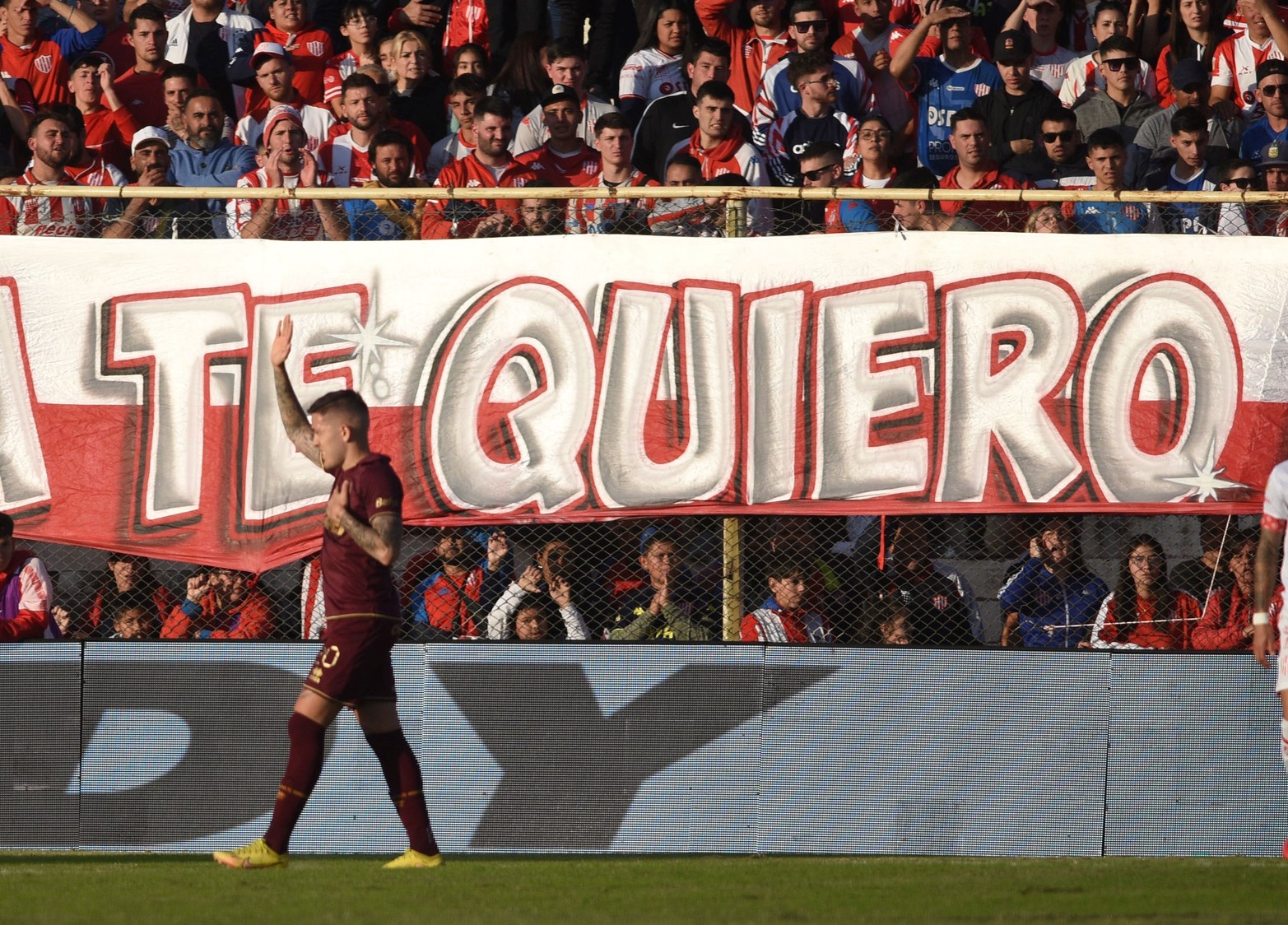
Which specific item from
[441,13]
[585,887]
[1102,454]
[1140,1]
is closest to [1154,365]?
[1102,454]

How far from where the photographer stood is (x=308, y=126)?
12.2 metres

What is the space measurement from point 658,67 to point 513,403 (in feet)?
16.6

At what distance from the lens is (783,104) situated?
1229 cm

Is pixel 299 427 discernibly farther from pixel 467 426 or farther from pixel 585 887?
pixel 585 887

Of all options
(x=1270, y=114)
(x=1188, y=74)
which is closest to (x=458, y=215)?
(x=1270, y=114)

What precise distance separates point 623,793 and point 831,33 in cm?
735

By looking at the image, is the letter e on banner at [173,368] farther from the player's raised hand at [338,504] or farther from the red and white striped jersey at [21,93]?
the red and white striped jersey at [21,93]

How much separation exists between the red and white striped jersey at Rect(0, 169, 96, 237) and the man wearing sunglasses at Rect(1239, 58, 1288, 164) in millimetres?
7412

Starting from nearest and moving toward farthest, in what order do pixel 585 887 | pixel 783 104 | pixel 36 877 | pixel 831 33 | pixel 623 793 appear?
pixel 585 887
pixel 36 877
pixel 623 793
pixel 783 104
pixel 831 33

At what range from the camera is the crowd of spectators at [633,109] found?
931 cm

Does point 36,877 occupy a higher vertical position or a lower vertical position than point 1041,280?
lower

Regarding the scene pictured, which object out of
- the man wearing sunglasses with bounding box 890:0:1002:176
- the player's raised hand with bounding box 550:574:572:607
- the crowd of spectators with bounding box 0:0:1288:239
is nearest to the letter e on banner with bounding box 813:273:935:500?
the crowd of spectators with bounding box 0:0:1288:239

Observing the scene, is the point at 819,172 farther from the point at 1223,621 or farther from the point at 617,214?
the point at 1223,621

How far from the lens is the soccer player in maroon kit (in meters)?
7.05
